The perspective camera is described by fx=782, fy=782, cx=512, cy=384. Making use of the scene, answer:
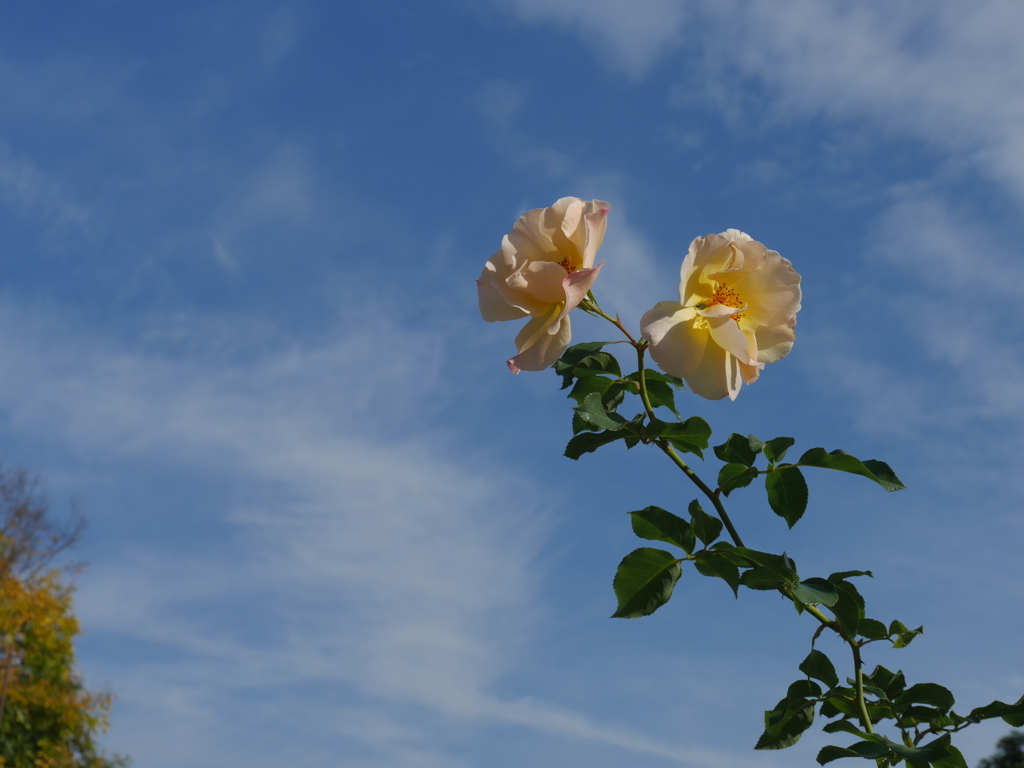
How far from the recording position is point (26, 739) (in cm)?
1009

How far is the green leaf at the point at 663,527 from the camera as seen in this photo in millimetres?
971

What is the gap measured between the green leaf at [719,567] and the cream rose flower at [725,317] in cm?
20

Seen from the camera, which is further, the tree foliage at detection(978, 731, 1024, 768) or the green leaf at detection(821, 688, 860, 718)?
the tree foliage at detection(978, 731, 1024, 768)

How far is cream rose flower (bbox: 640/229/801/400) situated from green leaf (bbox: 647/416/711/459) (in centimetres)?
5

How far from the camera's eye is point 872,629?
1084mm

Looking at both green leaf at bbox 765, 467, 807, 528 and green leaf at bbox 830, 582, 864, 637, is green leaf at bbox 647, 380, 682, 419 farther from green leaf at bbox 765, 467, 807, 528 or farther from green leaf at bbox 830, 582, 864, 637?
green leaf at bbox 830, 582, 864, 637

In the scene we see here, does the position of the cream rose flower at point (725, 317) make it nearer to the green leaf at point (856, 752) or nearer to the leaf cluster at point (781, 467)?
the leaf cluster at point (781, 467)

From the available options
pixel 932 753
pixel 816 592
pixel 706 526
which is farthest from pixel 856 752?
pixel 706 526

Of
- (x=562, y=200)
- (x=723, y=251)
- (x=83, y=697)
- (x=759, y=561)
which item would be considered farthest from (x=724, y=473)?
(x=83, y=697)

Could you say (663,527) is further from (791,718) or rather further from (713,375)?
(791,718)

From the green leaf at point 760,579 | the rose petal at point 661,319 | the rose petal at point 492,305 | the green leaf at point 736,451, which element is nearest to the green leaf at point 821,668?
the green leaf at point 760,579

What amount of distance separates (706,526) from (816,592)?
5.6 inches

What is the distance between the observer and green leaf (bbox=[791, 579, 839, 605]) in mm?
880

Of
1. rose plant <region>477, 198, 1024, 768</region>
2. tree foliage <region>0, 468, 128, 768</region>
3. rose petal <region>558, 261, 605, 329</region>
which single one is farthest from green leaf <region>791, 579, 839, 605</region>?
tree foliage <region>0, 468, 128, 768</region>
